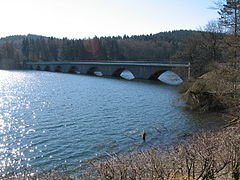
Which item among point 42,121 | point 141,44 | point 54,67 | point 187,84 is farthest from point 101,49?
point 42,121

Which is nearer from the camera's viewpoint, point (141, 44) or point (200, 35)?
point (200, 35)

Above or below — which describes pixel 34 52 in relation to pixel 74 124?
above

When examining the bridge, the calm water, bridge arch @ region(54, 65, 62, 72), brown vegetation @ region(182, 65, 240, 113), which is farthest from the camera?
bridge arch @ region(54, 65, 62, 72)

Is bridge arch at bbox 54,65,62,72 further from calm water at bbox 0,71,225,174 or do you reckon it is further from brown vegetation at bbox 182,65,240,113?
brown vegetation at bbox 182,65,240,113

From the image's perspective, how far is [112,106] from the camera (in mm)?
24312

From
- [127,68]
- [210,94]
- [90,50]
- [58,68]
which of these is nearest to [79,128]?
[210,94]

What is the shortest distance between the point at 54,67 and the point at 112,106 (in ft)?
251

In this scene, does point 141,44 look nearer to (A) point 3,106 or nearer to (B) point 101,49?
(B) point 101,49

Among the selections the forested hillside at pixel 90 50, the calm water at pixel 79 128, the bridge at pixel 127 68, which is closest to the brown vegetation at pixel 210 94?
the calm water at pixel 79 128

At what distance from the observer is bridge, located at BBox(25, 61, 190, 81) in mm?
44344

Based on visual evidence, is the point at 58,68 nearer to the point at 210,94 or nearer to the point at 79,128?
the point at 210,94

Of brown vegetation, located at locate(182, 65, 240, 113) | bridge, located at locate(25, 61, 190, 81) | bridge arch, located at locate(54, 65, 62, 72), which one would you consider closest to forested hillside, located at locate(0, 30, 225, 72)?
bridge, located at locate(25, 61, 190, 81)

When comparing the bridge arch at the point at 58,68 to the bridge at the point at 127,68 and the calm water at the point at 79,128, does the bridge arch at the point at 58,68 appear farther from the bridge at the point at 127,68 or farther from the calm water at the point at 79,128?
the calm water at the point at 79,128

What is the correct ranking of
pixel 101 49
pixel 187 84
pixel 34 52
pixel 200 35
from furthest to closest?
pixel 34 52 < pixel 101 49 < pixel 200 35 < pixel 187 84
